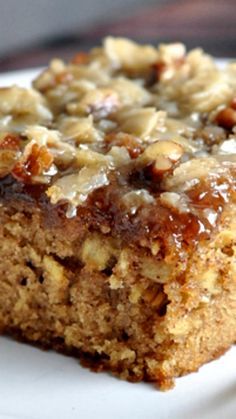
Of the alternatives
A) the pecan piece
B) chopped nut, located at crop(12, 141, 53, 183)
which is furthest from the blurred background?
chopped nut, located at crop(12, 141, 53, 183)

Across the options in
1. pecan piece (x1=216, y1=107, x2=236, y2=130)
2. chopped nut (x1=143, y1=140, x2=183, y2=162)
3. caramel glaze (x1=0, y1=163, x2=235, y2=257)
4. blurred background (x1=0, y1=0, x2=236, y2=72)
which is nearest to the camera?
caramel glaze (x1=0, y1=163, x2=235, y2=257)

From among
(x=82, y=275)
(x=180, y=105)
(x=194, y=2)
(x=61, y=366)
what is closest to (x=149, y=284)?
(x=82, y=275)

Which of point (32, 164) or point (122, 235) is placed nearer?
point (122, 235)

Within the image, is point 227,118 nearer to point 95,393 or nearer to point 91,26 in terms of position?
point 95,393

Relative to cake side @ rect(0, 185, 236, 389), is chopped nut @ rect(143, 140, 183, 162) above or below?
above

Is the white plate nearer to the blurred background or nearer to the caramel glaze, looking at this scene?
the caramel glaze

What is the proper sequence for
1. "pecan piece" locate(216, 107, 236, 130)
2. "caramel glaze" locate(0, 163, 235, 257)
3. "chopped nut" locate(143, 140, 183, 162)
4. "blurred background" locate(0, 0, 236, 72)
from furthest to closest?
"blurred background" locate(0, 0, 236, 72) → "pecan piece" locate(216, 107, 236, 130) → "chopped nut" locate(143, 140, 183, 162) → "caramel glaze" locate(0, 163, 235, 257)

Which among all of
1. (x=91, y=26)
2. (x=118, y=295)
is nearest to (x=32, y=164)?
(x=118, y=295)

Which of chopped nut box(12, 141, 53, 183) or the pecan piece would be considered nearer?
chopped nut box(12, 141, 53, 183)

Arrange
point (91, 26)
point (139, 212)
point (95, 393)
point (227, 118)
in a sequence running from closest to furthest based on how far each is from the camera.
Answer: point (139, 212), point (95, 393), point (227, 118), point (91, 26)
